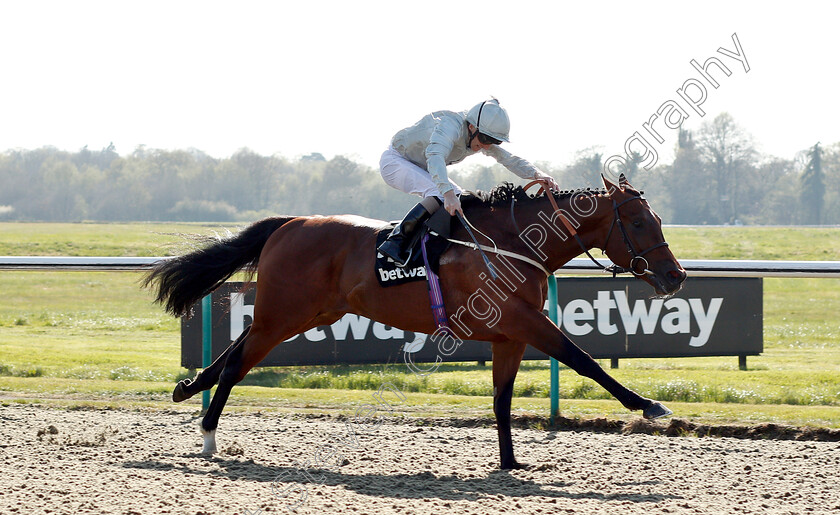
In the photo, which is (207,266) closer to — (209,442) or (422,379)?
(209,442)

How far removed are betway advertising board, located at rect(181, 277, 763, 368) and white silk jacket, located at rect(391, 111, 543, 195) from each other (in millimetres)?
2790

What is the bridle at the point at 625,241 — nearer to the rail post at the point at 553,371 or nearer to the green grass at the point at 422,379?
the rail post at the point at 553,371

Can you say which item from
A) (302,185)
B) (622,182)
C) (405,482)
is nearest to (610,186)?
(622,182)

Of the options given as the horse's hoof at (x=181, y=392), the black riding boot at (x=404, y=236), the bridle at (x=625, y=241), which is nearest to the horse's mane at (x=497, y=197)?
the bridle at (x=625, y=241)

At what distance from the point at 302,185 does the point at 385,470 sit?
67.8 meters

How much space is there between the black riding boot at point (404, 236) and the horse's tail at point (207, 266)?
1188 mm

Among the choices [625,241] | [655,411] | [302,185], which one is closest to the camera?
[655,411]

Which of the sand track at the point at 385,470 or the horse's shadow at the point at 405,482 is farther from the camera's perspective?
the horse's shadow at the point at 405,482

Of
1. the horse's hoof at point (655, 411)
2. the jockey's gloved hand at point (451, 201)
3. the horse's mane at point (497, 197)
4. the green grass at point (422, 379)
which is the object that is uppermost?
the horse's mane at point (497, 197)

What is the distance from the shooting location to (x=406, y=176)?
561 centimetres

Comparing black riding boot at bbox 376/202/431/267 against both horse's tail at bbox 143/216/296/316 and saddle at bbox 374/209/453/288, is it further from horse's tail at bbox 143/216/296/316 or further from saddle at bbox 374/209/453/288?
horse's tail at bbox 143/216/296/316

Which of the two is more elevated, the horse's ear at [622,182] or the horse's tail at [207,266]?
the horse's ear at [622,182]

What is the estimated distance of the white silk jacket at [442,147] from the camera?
5078 mm

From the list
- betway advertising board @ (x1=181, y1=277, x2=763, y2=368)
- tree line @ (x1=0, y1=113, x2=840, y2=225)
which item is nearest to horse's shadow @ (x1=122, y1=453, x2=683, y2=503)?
betway advertising board @ (x1=181, y1=277, x2=763, y2=368)
